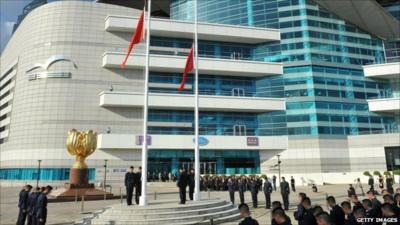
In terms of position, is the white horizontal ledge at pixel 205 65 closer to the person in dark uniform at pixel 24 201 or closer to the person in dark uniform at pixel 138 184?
the person in dark uniform at pixel 138 184

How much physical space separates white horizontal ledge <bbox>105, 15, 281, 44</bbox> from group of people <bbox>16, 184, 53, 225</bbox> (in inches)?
1453

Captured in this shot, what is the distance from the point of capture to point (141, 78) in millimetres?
47125

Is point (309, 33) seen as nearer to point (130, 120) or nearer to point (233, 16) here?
point (233, 16)

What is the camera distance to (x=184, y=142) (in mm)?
44000

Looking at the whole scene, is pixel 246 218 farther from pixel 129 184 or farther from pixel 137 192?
pixel 137 192

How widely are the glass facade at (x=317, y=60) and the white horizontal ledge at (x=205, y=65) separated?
9.01 ft

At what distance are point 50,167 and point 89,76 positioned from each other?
1302 centimetres

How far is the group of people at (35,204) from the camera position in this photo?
11273 millimetres

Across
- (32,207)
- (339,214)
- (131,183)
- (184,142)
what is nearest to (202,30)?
(184,142)

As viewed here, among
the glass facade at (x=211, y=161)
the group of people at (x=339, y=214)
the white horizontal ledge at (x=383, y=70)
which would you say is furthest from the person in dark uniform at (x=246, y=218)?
the white horizontal ledge at (x=383, y=70)

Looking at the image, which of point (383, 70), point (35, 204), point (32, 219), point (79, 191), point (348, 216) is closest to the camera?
point (348, 216)

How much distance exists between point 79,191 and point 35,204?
14.2m

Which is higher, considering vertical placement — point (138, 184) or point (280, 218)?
point (138, 184)

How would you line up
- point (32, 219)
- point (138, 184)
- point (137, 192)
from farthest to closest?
point (137, 192) < point (138, 184) < point (32, 219)
